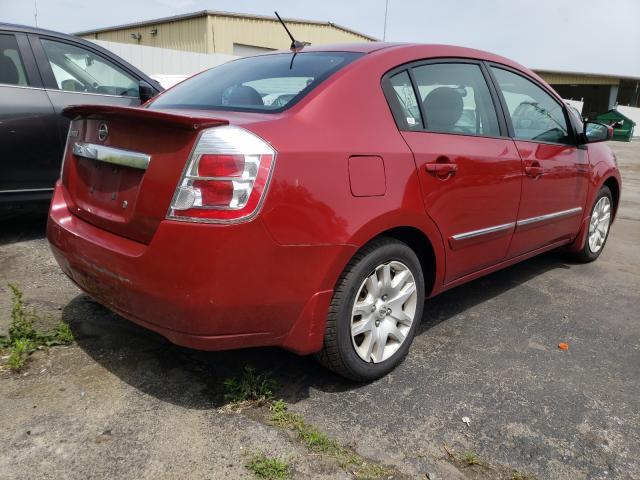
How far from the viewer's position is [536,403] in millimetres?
2398

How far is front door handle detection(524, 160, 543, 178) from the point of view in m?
3.25

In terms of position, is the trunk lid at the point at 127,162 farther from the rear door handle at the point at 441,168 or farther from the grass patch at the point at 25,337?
the rear door handle at the point at 441,168

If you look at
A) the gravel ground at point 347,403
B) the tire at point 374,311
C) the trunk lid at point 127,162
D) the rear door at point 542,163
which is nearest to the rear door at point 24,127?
the gravel ground at point 347,403

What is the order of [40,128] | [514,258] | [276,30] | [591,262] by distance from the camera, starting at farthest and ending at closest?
1. [276,30]
2. [591,262]
3. [40,128]
4. [514,258]

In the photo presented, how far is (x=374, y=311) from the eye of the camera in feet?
8.01

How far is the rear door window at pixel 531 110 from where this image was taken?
10.9 feet

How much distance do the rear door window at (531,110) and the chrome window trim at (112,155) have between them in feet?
7.37

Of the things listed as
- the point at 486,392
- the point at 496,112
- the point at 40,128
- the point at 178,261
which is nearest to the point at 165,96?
the point at 178,261

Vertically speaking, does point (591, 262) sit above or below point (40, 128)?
below

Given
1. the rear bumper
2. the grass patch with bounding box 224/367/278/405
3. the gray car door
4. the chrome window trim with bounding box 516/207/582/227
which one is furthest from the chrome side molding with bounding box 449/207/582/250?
the gray car door

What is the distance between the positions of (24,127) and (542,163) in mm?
3687

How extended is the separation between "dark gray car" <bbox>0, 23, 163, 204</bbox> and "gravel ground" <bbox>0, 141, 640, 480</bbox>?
3.23 feet

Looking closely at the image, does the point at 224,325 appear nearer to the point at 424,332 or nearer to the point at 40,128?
the point at 424,332

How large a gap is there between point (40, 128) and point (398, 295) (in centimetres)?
311
